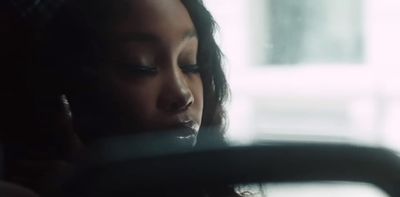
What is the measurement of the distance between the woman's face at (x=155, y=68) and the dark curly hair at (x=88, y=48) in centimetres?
2

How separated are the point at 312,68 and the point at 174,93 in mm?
310

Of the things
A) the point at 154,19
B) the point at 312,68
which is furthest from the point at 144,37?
the point at 312,68

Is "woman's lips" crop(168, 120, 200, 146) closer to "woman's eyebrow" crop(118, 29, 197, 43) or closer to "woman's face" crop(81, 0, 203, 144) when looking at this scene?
"woman's face" crop(81, 0, 203, 144)

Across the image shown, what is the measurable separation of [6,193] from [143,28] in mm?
248

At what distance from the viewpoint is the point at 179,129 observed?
91cm

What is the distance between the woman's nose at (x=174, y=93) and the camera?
3.00ft

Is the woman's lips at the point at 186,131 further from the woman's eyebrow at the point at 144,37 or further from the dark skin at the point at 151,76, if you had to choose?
the woman's eyebrow at the point at 144,37

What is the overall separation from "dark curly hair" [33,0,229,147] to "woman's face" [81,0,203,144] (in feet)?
0.05

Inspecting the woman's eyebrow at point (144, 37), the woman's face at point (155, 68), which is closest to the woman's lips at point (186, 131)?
the woman's face at point (155, 68)

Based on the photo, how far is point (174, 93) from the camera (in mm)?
913

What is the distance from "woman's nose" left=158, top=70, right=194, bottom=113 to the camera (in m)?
0.91

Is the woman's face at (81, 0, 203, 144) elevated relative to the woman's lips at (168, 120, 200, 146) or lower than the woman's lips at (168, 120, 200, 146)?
elevated

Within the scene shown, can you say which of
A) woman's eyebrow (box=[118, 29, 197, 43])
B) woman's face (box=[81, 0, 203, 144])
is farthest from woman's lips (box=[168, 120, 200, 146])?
woman's eyebrow (box=[118, 29, 197, 43])

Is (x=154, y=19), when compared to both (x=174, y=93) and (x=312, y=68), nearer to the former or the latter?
(x=174, y=93)
